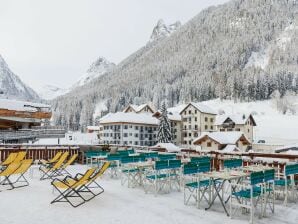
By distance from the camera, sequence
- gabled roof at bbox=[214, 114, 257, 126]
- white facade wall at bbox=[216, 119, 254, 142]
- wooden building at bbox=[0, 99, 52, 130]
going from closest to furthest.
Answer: wooden building at bbox=[0, 99, 52, 130] < white facade wall at bbox=[216, 119, 254, 142] < gabled roof at bbox=[214, 114, 257, 126]

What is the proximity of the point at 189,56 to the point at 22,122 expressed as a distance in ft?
498

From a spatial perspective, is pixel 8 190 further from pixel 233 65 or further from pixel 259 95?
pixel 233 65

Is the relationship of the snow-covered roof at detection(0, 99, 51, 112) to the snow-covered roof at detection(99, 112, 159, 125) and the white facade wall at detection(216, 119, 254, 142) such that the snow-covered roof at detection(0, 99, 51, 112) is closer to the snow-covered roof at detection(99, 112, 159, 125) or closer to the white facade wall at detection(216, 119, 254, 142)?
the snow-covered roof at detection(99, 112, 159, 125)

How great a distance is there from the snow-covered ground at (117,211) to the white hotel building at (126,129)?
185ft

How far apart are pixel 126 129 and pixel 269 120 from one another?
47803 millimetres

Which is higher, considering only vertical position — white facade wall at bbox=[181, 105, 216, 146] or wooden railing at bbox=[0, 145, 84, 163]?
white facade wall at bbox=[181, 105, 216, 146]

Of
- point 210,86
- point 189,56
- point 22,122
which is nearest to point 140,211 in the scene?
point 22,122

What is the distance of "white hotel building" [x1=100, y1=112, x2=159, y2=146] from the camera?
67500 mm

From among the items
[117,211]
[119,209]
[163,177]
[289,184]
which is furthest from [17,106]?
[289,184]

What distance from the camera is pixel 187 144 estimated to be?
262 ft

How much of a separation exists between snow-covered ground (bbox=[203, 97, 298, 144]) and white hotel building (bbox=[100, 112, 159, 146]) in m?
28.3

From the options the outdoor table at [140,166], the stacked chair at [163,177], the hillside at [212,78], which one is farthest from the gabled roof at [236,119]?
the outdoor table at [140,166]

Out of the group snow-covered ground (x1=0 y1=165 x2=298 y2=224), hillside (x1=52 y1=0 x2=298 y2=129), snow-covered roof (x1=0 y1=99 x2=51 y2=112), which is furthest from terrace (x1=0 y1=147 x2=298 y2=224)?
hillside (x1=52 y1=0 x2=298 y2=129)

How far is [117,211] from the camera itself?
8094 mm
